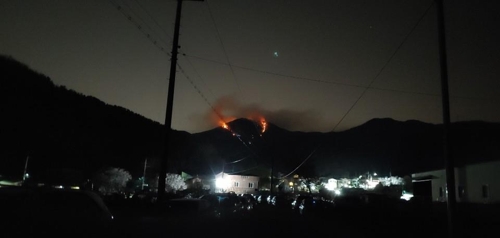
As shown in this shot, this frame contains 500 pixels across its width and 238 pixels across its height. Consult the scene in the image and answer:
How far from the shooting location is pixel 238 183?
316ft

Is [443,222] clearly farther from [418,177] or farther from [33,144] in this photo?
[33,144]

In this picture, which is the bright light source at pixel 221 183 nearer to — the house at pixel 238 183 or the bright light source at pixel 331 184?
the house at pixel 238 183

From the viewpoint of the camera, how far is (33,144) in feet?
181

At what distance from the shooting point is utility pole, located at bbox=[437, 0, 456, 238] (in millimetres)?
12812

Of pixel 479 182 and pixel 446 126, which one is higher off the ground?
pixel 446 126

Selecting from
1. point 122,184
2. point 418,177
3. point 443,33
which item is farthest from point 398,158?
point 443,33

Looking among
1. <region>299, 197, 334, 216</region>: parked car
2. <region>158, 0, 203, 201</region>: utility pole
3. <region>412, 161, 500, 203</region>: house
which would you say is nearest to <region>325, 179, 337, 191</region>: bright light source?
<region>299, 197, 334, 216</region>: parked car

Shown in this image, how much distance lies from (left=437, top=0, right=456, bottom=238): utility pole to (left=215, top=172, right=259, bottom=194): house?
3005 inches

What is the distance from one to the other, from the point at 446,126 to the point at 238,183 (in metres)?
84.4

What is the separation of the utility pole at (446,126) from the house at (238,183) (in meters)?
76.3

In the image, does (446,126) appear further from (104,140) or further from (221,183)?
(221,183)

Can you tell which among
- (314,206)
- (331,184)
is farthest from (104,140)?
(331,184)

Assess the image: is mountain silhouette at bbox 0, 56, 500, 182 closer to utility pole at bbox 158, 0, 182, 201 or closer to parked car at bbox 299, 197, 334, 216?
parked car at bbox 299, 197, 334, 216

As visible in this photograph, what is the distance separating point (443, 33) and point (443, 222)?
1340 cm
